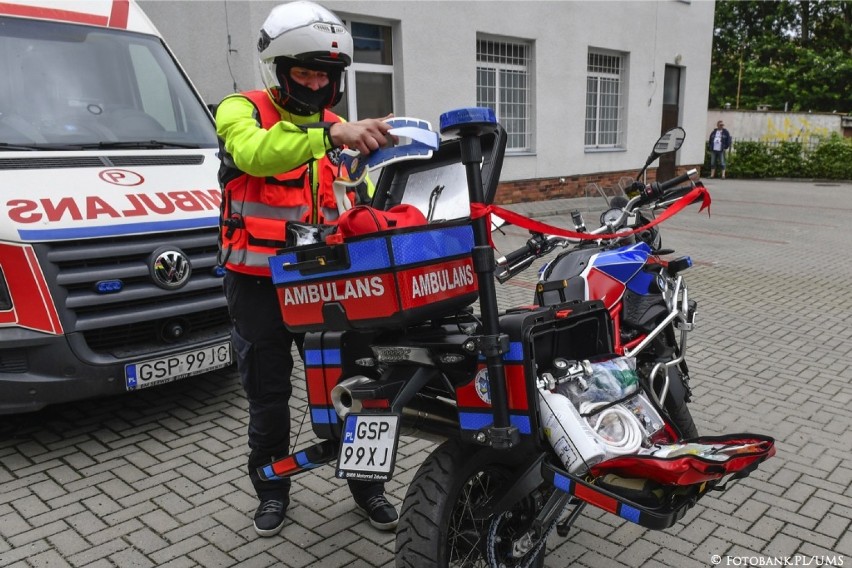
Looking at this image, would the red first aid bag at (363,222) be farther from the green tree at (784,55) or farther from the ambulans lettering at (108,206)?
the green tree at (784,55)

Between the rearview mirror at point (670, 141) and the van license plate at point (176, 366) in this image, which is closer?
the rearview mirror at point (670, 141)

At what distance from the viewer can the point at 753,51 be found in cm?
3972

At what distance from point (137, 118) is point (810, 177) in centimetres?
2494

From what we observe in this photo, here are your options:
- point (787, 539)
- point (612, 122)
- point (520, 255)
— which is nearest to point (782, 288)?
point (787, 539)

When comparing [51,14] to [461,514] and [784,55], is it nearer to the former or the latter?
[461,514]

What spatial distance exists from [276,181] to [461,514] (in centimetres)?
142

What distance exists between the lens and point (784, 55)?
38.7 meters

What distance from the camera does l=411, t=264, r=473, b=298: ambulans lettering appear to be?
2.08 metres

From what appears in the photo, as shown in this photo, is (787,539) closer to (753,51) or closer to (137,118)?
(137,118)

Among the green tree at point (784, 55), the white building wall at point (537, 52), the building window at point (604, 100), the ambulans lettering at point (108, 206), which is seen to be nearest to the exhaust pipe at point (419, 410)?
the ambulans lettering at point (108, 206)

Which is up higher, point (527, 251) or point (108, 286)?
point (527, 251)

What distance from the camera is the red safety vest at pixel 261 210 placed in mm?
2795

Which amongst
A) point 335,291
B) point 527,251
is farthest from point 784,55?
point 335,291

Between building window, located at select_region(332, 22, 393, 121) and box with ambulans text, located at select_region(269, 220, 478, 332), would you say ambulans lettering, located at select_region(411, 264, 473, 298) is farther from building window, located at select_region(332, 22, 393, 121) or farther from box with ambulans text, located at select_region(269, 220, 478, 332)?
building window, located at select_region(332, 22, 393, 121)
